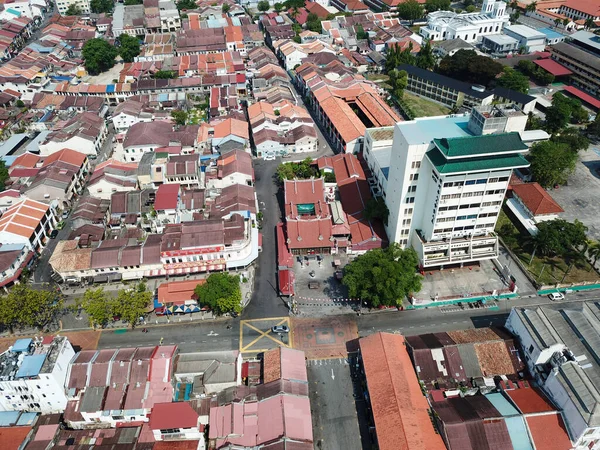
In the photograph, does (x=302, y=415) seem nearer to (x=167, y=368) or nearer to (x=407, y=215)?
(x=167, y=368)

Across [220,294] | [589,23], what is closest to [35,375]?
[220,294]

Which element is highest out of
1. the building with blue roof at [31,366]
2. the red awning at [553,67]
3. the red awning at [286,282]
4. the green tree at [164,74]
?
the red awning at [553,67]

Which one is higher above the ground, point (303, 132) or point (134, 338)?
point (303, 132)

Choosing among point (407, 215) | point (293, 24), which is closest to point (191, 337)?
point (407, 215)

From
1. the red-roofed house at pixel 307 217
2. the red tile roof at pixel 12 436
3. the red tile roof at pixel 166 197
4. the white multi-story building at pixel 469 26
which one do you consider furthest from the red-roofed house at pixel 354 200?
the white multi-story building at pixel 469 26

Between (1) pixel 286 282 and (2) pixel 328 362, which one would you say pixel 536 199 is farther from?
(2) pixel 328 362

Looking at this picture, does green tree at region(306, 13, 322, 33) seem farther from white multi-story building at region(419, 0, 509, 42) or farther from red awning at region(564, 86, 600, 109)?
red awning at region(564, 86, 600, 109)

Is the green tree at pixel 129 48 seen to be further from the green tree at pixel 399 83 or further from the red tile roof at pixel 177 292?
the red tile roof at pixel 177 292
